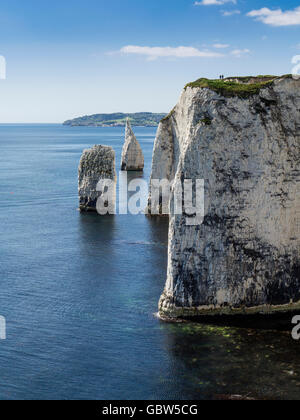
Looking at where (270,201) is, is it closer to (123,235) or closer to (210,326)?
(210,326)

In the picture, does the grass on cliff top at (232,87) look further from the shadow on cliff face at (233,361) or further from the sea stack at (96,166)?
the sea stack at (96,166)

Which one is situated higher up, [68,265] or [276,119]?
[276,119]

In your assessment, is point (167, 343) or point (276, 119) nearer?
point (167, 343)

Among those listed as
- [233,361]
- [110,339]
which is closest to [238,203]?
[233,361]

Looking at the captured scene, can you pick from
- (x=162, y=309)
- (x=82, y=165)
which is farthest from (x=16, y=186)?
(x=162, y=309)

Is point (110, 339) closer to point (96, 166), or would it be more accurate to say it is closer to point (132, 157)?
point (96, 166)
